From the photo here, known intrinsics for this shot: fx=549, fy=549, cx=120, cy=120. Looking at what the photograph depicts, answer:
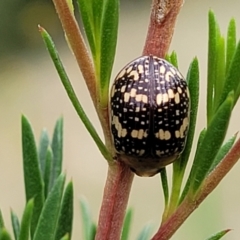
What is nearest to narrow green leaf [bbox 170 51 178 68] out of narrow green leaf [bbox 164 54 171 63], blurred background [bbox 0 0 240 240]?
narrow green leaf [bbox 164 54 171 63]

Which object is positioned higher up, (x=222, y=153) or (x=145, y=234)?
(x=222, y=153)

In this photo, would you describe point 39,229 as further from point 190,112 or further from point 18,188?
point 18,188

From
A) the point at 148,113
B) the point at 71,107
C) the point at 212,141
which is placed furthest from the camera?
the point at 71,107

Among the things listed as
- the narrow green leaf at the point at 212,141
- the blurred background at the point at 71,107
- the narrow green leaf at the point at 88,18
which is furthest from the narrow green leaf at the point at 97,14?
the blurred background at the point at 71,107

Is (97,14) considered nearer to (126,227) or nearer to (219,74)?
(219,74)

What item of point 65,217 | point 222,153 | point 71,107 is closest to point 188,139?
point 222,153


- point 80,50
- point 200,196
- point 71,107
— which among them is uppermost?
point 80,50

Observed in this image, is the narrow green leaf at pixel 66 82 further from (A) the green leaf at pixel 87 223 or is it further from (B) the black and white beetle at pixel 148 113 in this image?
(A) the green leaf at pixel 87 223
